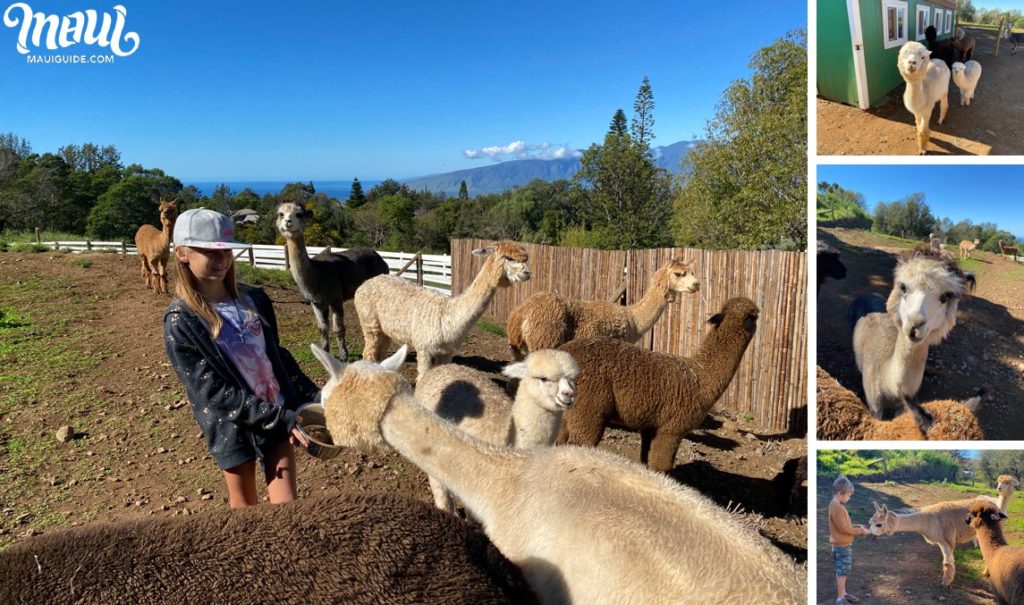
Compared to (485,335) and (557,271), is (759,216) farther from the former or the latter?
(485,335)

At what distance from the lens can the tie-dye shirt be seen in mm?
3002

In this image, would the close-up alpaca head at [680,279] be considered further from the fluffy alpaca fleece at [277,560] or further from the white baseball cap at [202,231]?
the fluffy alpaca fleece at [277,560]

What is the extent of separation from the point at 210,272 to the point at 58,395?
6.27 meters

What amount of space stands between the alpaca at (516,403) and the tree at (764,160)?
9.61m

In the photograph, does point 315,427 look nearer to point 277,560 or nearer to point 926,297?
point 277,560

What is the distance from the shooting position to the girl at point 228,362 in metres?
2.82

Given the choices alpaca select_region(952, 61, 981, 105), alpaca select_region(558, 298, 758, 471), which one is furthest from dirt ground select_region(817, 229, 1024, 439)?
alpaca select_region(558, 298, 758, 471)

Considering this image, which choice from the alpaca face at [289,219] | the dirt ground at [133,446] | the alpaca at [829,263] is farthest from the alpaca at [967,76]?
the alpaca face at [289,219]

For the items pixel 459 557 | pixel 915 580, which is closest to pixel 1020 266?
pixel 915 580

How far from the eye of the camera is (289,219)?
8852mm

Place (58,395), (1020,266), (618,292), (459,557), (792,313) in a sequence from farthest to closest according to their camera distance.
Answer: (618,292)
(792,313)
(58,395)
(459,557)
(1020,266)

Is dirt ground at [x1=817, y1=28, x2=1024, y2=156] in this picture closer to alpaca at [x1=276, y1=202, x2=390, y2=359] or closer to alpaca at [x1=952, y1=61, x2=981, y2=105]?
alpaca at [x1=952, y1=61, x2=981, y2=105]

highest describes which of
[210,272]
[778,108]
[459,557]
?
[778,108]

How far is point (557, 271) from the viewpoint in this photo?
1405cm
